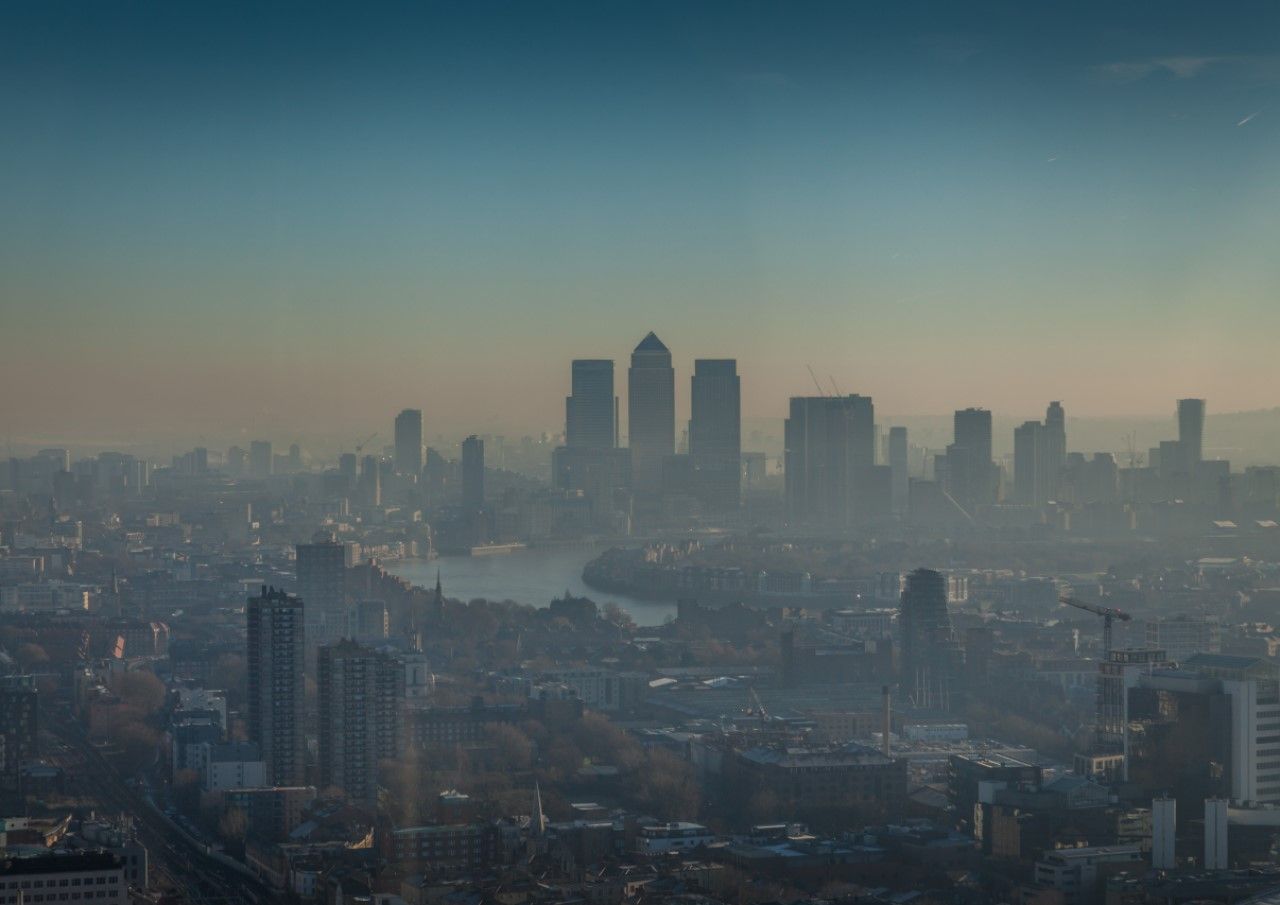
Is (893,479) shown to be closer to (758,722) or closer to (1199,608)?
(1199,608)

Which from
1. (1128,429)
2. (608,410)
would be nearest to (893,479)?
(608,410)

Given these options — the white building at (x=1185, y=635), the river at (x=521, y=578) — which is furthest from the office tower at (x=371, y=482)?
the white building at (x=1185, y=635)

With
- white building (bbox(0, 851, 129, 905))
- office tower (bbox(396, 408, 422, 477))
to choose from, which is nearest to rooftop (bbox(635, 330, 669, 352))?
office tower (bbox(396, 408, 422, 477))

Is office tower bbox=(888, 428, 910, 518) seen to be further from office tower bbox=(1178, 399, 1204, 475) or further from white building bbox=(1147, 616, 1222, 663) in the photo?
white building bbox=(1147, 616, 1222, 663)

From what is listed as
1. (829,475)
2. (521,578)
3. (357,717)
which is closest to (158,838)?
(357,717)

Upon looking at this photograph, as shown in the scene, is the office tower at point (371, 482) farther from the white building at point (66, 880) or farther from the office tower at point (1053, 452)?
the white building at point (66, 880)

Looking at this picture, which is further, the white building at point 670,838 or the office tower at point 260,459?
the office tower at point 260,459

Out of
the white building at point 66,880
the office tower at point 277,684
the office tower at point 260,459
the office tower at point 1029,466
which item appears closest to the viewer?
the white building at point 66,880
